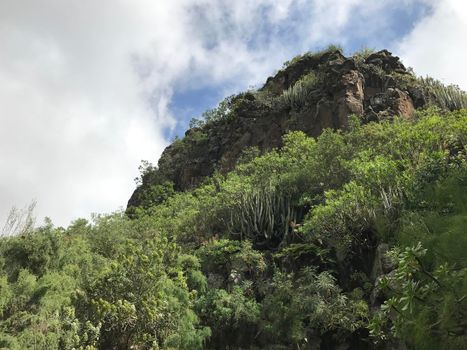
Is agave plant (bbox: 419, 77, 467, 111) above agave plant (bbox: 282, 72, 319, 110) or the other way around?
the other way around

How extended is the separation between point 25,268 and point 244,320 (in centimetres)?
711

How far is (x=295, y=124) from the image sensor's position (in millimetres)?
A: 31922

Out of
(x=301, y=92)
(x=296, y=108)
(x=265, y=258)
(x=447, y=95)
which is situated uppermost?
(x=301, y=92)

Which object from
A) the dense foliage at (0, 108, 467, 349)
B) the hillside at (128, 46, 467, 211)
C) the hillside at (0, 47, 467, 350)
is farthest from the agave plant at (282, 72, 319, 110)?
the dense foliage at (0, 108, 467, 349)

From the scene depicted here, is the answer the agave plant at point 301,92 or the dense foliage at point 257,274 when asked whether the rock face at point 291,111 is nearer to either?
the agave plant at point 301,92

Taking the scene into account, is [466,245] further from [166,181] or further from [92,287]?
[166,181]

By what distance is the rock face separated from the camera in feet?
98.7

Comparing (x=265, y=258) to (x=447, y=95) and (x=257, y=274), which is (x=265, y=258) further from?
(x=447, y=95)

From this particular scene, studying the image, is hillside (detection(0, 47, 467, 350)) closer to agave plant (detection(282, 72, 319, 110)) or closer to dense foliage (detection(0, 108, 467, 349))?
dense foliage (detection(0, 108, 467, 349))

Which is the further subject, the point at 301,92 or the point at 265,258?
the point at 301,92

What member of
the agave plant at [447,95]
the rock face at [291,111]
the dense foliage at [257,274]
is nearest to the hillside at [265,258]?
the dense foliage at [257,274]

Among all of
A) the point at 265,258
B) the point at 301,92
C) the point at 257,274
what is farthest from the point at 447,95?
the point at 257,274

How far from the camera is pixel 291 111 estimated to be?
33281 millimetres

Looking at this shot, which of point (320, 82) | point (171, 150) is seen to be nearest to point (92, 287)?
point (320, 82)
